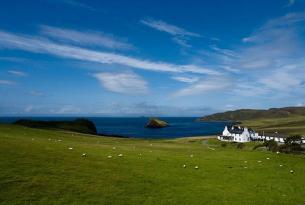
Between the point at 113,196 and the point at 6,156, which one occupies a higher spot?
the point at 6,156

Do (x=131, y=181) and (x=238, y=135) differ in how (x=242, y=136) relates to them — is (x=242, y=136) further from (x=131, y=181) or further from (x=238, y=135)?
(x=131, y=181)

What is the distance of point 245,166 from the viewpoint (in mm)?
36406

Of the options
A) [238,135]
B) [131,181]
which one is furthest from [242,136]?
[131,181]

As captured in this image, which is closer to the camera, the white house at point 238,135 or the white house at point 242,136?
the white house at point 242,136

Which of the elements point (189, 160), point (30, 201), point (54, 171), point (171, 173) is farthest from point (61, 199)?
point (189, 160)

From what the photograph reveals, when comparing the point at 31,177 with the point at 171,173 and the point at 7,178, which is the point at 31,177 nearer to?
the point at 7,178

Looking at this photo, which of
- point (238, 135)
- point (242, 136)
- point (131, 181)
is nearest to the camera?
point (131, 181)

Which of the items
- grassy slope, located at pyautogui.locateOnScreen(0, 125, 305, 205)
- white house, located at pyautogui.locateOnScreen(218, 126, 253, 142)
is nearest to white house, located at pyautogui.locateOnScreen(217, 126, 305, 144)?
white house, located at pyautogui.locateOnScreen(218, 126, 253, 142)

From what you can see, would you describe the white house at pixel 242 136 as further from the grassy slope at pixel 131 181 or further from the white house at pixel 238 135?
the grassy slope at pixel 131 181

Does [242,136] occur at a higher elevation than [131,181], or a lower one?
lower

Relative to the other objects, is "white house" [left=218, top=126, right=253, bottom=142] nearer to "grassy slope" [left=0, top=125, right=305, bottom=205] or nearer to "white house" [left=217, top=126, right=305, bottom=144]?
"white house" [left=217, top=126, right=305, bottom=144]

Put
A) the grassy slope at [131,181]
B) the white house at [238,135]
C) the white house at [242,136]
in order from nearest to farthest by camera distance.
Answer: the grassy slope at [131,181], the white house at [242,136], the white house at [238,135]

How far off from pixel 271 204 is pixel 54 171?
15.2 meters

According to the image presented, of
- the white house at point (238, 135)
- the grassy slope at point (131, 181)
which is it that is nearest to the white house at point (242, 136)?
the white house at point (238, 135)
